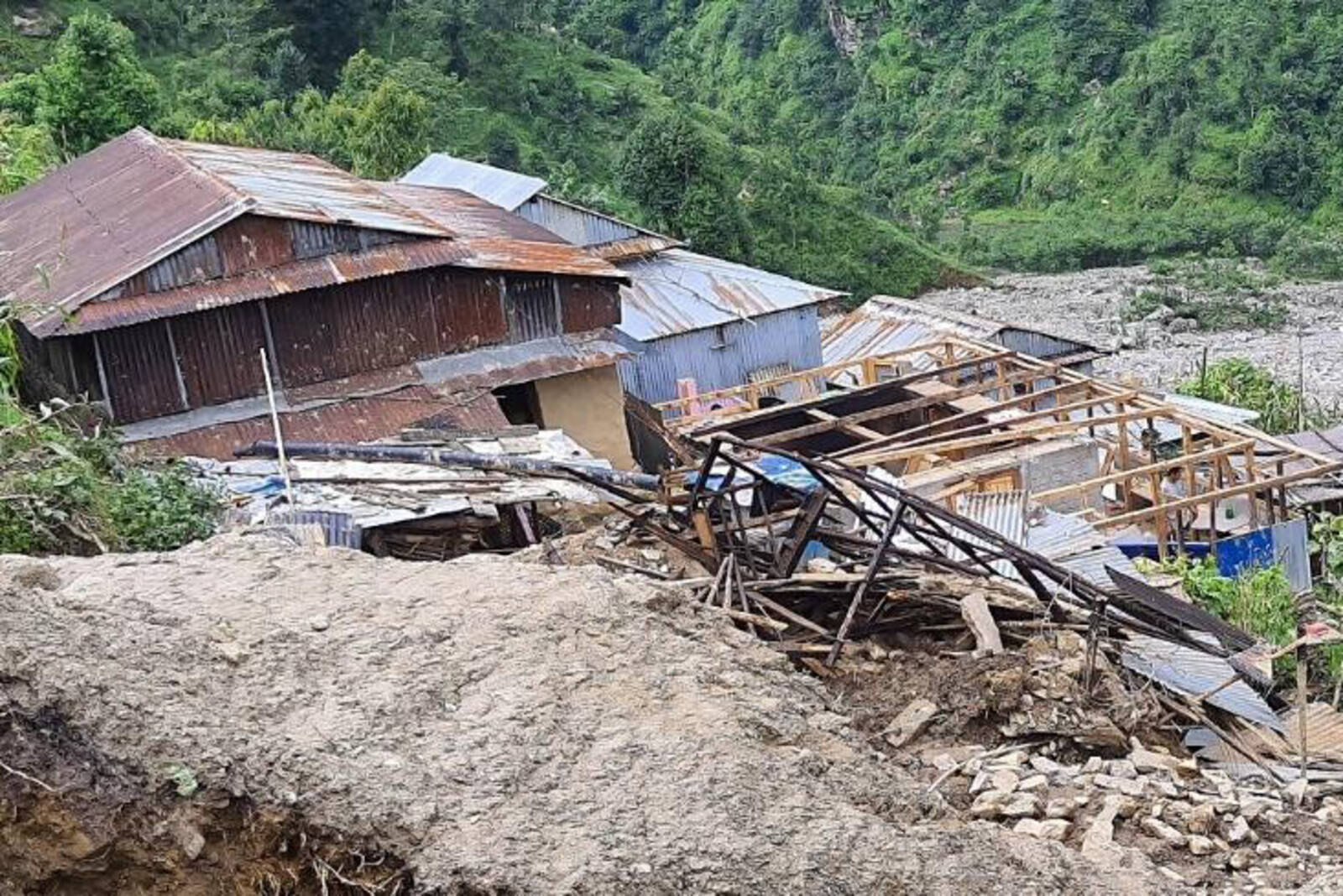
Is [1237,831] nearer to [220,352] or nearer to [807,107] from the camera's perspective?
[220,352]

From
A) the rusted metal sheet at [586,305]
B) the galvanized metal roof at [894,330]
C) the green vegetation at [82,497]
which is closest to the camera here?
the green vegetation at [82,497]

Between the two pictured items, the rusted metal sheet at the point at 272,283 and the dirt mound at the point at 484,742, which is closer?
the dirt mound at the point at 484,742

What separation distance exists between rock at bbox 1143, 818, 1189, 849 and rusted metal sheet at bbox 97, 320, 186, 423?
8799 mm

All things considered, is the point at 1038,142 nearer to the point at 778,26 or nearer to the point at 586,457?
the point at 778,26

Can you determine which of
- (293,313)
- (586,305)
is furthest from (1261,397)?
(293,313)

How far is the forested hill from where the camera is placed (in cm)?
2977

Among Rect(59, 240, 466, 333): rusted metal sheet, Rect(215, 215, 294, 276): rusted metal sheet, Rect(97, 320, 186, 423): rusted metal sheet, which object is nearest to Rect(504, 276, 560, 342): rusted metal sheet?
Rect(59, 240, 466, 333): rusted metal sheet

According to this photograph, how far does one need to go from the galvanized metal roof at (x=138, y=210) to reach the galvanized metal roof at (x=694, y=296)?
4965mm

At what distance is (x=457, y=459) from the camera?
32.7 ft

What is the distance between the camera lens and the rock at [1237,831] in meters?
5.43

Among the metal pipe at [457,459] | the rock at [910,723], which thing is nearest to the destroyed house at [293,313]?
the metal pipe at [457,459]

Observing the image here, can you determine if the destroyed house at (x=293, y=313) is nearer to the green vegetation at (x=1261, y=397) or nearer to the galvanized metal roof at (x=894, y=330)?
the galvanized metal roof at (x=894, y=330)

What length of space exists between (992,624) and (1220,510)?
7280mm

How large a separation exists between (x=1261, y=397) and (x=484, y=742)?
2042 centimetres
